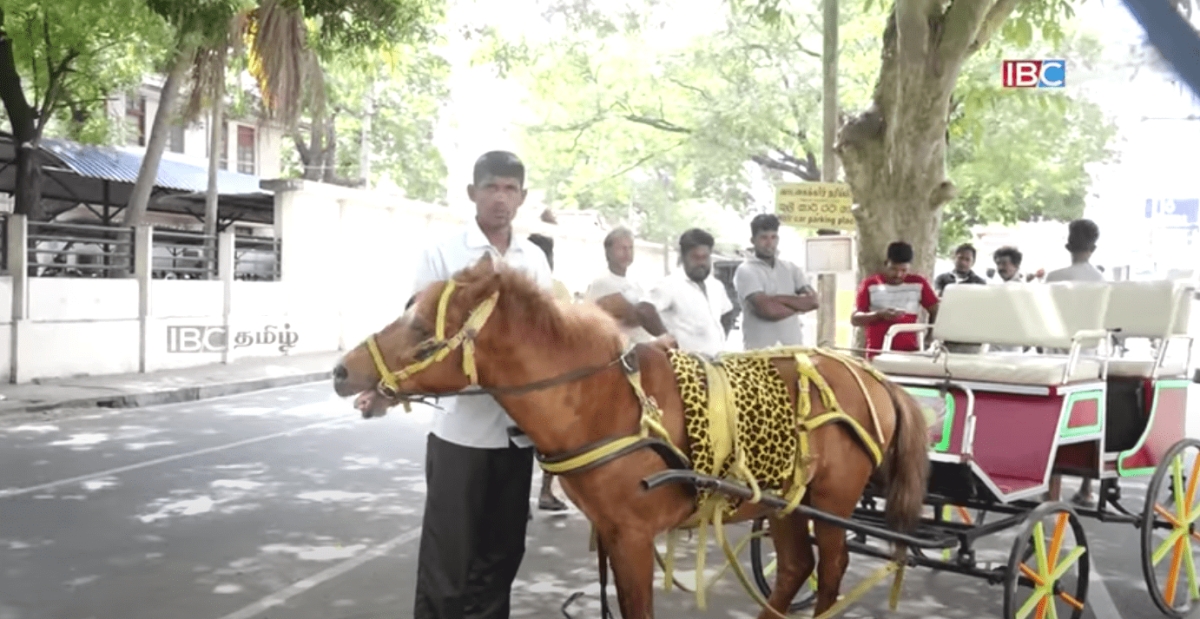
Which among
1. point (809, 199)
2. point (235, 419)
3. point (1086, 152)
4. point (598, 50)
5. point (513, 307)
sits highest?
point (598, 50)

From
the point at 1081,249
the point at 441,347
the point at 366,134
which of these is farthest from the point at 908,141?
the point at 366,134

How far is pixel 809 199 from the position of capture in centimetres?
1152

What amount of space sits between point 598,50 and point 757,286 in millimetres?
16134

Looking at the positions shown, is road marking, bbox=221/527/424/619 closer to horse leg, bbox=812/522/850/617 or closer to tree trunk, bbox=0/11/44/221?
horse leg, bbox=812/522/850/617

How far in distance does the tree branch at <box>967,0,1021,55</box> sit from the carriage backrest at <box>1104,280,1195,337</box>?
3.53 m

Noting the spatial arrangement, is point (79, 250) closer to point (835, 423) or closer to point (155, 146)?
point (155, 146)

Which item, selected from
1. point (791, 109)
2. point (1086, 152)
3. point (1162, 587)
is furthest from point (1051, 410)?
point (1086, 152)

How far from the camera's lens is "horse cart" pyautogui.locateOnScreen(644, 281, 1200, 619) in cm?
465

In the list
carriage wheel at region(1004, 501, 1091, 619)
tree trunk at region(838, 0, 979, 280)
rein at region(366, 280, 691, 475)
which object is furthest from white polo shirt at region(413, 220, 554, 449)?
tree trunk at region(838, 0, 979, 280)

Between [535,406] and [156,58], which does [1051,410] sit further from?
[156,58]

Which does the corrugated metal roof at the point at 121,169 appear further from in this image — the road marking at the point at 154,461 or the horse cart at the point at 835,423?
the horse cart at the point at 835,423

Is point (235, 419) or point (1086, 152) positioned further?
point (1086, 152)

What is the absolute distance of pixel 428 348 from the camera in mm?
3193
